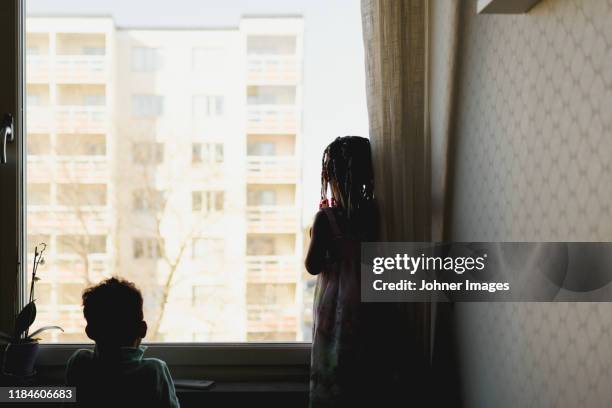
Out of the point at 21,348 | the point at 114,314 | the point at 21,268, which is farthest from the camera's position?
the point at 21,268

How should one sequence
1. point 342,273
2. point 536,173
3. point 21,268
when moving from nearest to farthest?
point 536,173 → point 342,273 → point 21,268

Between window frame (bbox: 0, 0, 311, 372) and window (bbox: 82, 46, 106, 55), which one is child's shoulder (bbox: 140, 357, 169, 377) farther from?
window (bbox: 82, 46, 106, 55)

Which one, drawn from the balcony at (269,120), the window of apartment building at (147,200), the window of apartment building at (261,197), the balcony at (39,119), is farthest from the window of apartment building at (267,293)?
the balcony at (39,119)

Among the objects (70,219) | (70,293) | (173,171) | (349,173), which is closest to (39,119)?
(70,219)

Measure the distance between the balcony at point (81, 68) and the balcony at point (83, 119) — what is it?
89mm

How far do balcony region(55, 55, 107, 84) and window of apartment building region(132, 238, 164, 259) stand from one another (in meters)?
0.53

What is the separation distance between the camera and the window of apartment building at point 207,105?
199 centimetres

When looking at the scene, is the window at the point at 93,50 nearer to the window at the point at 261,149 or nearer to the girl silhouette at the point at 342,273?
the window at the point at 261,149

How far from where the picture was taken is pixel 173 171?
6.52 ft

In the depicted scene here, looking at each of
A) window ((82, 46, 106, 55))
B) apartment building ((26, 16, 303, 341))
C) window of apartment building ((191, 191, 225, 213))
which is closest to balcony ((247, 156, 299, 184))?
apartment building ((26, 16, 303, 341))

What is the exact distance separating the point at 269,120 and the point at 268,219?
0.32 meters

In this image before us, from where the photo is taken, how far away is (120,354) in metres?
1.26

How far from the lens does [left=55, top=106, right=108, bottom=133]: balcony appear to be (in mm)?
1970

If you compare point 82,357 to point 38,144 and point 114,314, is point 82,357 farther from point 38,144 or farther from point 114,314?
point 38,144
